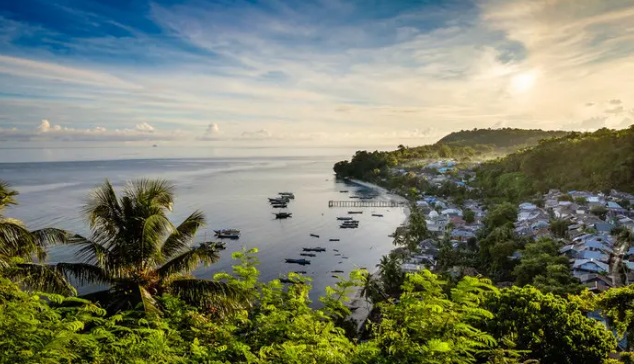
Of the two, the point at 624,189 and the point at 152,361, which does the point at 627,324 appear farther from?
the point at 624,189

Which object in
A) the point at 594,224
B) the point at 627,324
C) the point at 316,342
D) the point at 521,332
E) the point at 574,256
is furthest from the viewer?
the point at 594,224

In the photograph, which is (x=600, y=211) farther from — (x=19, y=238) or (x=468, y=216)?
(x=19, y=238)

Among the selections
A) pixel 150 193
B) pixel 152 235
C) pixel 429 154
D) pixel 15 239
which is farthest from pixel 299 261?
pixel 429 154

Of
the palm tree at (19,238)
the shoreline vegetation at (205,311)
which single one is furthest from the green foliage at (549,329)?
the palm tree at (19,238)

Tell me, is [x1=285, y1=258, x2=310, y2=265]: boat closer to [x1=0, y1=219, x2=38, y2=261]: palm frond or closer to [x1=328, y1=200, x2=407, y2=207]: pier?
[x1=0, y1=219, x2=38, y2=261]: palm frond

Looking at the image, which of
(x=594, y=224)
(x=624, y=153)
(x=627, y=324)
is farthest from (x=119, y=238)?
(x=624, y=153)

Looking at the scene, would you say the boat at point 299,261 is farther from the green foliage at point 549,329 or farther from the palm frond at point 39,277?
the palm frond at point 39,277
